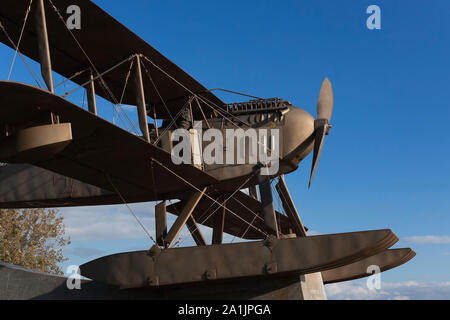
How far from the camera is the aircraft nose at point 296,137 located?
11242mm

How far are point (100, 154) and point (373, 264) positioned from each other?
8.84 meters

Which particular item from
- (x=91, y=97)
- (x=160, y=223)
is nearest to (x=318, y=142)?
A: (x=160, y=223)

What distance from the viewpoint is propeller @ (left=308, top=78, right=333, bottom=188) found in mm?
11242

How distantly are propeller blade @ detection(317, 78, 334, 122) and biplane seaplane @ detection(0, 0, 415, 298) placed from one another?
0.03 meters

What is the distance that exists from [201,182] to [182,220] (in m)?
1.03

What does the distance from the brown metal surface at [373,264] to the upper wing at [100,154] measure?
569 centimetres

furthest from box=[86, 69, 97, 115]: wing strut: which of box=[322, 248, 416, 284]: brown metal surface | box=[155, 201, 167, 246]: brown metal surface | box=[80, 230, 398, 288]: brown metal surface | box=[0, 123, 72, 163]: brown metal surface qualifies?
box=[322, 248, 416, 284]: brown metal surface

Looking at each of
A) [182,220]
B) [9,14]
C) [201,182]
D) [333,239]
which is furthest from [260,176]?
[9,14]

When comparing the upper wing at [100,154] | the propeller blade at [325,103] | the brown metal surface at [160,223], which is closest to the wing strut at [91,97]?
the upper wing at [100,154]

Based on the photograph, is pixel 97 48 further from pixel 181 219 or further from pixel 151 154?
pixel 181 219

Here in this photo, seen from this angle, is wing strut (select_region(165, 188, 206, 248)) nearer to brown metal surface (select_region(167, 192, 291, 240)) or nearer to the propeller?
brown metal surface (select_region(167, 192, 291, 240))

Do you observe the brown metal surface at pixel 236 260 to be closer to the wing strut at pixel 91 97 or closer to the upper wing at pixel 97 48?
the wing strut at pixel 91 97

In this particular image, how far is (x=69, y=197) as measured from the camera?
513 inches

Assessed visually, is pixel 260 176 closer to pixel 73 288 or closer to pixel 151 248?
pixel 151 248
